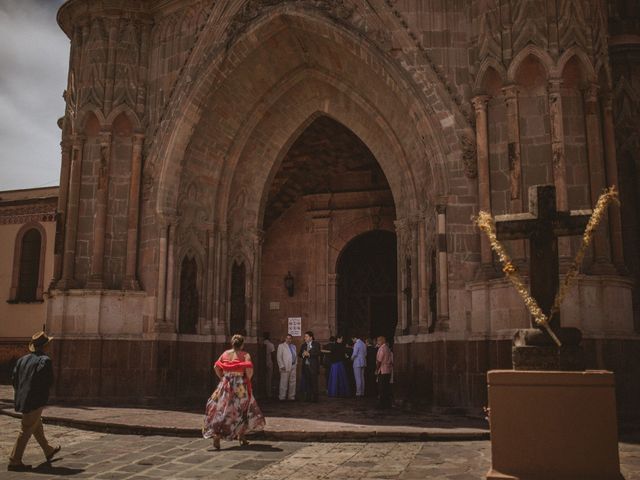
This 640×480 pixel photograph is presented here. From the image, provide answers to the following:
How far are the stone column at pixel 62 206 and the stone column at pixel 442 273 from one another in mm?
7955

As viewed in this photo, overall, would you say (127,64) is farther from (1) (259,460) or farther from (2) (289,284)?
(1) (259,460)

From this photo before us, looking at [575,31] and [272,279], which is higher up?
[575,31]

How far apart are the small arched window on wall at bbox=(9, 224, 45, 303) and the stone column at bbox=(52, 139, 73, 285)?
7.64m

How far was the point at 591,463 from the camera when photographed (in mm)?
5043

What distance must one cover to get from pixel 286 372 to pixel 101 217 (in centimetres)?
516

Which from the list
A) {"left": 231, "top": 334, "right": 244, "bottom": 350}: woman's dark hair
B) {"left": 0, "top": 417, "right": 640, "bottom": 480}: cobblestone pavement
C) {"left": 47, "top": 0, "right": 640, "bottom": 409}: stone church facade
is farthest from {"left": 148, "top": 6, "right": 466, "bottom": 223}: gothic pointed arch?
{"left": 0, "top": 417, "right": 640, "bottom": 480}: cobblestone pavement

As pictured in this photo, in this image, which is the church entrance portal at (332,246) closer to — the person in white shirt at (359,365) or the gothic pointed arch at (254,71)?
the person in white shirt at (359,365)

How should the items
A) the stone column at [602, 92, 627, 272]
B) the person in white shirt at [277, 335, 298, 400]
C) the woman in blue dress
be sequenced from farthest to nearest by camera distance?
1. the woman in blue dress
2. the person in white shirt at [277, 335, 298, 400]
3. the stone column at [602, 92, 627, 272]

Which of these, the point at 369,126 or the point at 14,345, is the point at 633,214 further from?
the point at 14,345

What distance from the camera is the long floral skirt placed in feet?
27.7

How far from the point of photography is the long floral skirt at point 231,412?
8458mm

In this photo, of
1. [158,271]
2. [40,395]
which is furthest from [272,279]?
[40,395]

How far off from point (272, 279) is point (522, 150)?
9.67 meters

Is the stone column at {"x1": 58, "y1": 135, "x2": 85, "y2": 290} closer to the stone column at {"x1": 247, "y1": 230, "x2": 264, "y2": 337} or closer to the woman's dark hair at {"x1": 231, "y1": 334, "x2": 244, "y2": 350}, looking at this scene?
the stone column at {"x1": 247, "y1": 230, "x2": 264, "y2": 337}
